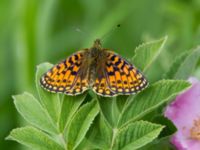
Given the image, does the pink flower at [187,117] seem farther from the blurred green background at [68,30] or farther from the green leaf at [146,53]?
the blurred green background at [68,30]

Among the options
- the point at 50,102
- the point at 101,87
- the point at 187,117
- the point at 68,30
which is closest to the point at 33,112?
the point at 50,102

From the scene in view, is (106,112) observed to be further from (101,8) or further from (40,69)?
(101,8)

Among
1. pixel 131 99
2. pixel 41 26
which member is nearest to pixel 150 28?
pixel 41 26

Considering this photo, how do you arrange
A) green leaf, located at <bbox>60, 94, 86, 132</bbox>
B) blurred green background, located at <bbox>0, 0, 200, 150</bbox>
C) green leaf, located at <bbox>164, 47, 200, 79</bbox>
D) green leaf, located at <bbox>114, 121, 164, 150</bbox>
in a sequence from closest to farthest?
1. green leaf, located at <bbox>114, 121, 164, 150</bbox>
2. green leaf, located at <bbox>60, 94, 86, 132</bbox>
3. green leaf, located at <bbox>164, 47, 200, 79</bbox>
4. blurred green background, located at <bbox>0, 0, 200, 150</bbox>

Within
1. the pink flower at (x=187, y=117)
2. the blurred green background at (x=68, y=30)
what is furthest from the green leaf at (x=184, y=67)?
the blurred green background at (x=68, y=30)

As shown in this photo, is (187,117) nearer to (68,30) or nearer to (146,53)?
(146,53)

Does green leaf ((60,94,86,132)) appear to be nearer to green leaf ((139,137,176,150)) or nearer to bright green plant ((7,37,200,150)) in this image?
bright green plant ((7,37,200,150))

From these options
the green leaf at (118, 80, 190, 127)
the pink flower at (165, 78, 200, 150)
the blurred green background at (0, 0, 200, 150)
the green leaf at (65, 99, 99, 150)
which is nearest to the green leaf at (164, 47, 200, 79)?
the pink flower at (165, 78, 200, 150)
